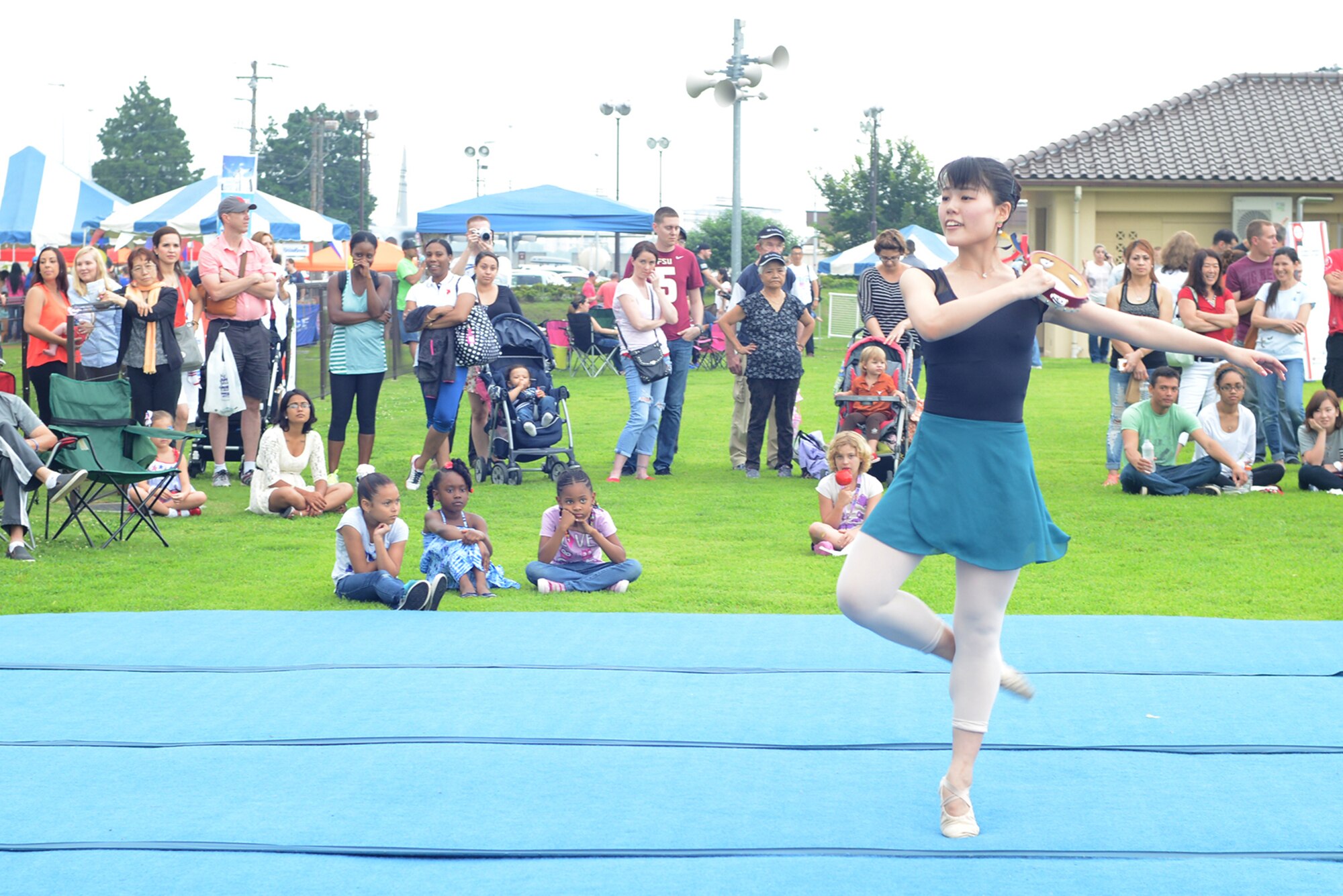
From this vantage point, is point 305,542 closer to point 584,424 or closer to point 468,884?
point 468,884

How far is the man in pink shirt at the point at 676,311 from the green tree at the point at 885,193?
43536 millimetres

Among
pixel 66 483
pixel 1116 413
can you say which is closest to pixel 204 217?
pixel 66 483

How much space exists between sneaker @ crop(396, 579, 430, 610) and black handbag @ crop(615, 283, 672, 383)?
14.7ft

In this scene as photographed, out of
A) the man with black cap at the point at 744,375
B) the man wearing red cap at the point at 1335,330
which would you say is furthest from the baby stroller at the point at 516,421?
the man wearing red cap at the point at 1335,330

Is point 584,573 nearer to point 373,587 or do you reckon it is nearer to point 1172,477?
point 373,587

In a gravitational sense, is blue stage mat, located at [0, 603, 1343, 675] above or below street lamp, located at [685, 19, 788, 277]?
below

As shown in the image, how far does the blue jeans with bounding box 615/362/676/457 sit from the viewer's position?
11.2m

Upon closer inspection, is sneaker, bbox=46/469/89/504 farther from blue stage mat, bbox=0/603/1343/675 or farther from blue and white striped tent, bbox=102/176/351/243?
blue and white striped tent, bbox=102/176/351/243

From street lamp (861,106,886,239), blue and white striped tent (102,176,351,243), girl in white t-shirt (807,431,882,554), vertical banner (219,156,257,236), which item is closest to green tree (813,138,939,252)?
street lamp (861,106,886,239)

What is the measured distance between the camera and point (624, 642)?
6113 mm

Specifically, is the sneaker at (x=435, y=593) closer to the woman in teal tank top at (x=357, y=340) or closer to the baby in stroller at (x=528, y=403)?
the woman in teal tank top at (x=357, y=340)

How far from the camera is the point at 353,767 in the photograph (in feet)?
14.2

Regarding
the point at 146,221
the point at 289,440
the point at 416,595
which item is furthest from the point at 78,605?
the point at 146,221

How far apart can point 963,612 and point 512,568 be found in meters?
4.44
